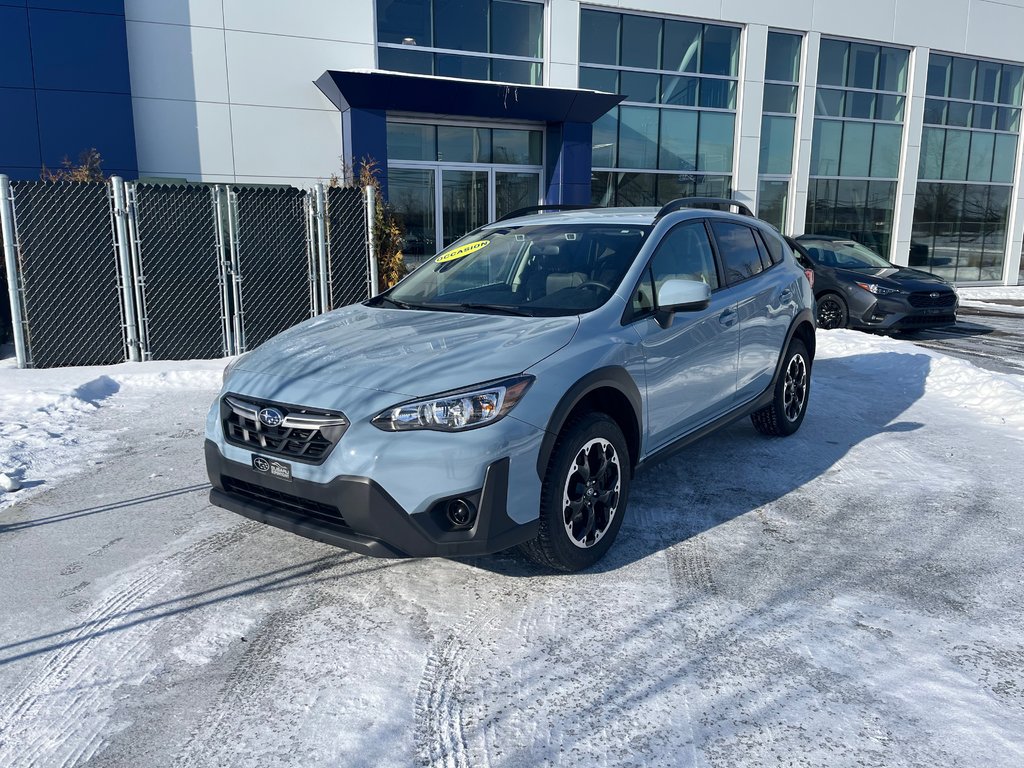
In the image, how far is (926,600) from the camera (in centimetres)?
363

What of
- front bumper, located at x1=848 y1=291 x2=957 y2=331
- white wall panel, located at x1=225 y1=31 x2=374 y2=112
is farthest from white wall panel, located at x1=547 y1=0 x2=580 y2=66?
front bumper, located at x1=848 y1=291 x2=957 y2=331

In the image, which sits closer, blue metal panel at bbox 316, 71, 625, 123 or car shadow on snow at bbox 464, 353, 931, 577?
car shadow on snow at bbox 464, 353, 931, 577

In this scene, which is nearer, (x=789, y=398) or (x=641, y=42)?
(x=789, y=398)

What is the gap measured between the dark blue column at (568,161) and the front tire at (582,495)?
11901 millimetres

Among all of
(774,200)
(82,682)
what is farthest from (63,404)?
(774,200)

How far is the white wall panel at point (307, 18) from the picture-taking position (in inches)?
514

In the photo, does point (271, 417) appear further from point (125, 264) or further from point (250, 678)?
point (125, 264)

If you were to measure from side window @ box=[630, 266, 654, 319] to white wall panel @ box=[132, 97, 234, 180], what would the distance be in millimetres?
10903

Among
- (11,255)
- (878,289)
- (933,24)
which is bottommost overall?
(878,289)

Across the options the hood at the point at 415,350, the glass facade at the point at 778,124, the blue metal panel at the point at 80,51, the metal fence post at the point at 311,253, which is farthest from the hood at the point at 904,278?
the blue metal panel at the point at 80,51

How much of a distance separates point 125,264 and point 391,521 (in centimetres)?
731

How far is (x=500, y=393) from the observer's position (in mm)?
3289

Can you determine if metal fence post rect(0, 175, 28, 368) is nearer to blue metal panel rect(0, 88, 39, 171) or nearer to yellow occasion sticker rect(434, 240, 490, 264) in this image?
blue metal panel rect(0, 88, 39, 171)

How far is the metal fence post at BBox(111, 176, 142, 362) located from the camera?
8891 mm
